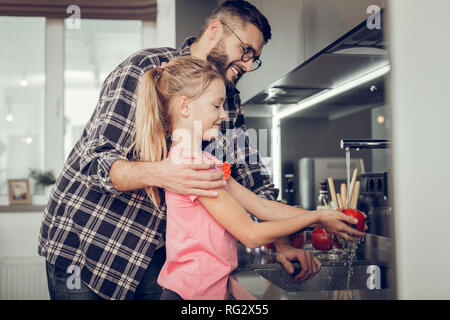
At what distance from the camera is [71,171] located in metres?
0.99

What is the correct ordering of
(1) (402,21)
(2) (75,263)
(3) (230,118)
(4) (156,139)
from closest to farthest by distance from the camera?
(1) (402,21) → (4) (156,139) → (2) (75,263) → (3) (230,118)

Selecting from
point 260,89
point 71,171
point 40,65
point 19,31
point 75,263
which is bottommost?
point 75,263

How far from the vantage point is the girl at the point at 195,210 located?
29.4 inches

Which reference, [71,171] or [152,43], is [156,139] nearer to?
[71,171]

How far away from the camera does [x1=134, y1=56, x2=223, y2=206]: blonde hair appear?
0.83m

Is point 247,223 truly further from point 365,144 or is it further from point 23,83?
point 23,83

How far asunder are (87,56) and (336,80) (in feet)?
5.69

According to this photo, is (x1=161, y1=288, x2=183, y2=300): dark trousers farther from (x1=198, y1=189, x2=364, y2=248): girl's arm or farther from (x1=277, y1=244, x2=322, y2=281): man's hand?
(x1=277, y1=244, x2=322, y2=281): man's hand

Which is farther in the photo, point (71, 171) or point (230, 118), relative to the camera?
point (230, 118)

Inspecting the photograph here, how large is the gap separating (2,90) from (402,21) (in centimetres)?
261

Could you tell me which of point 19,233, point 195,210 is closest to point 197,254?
point 195,210

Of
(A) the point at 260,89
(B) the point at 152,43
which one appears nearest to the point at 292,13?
(A) the point at 260,89

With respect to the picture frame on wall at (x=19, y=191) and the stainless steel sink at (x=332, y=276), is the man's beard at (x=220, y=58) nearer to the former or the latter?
the stainless steel sink at (x=332, y=276)

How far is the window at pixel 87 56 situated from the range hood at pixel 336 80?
112 centimetres
